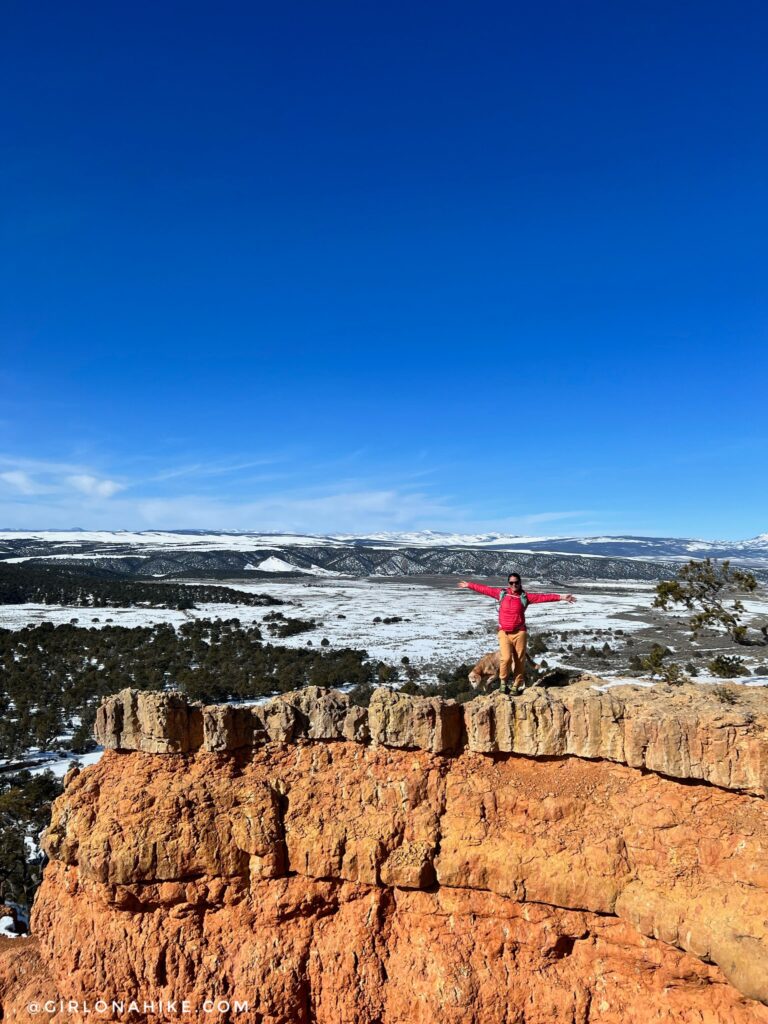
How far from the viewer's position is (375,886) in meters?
6.66

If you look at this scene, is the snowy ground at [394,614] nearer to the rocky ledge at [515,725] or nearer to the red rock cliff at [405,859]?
the red rock cliff at [405,859]

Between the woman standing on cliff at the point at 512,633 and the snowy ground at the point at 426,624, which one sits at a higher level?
the woman standing on cliff at the point at 512,633

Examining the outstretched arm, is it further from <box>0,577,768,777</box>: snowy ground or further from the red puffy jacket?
<box>0,577,768,777</box>: snowy ground

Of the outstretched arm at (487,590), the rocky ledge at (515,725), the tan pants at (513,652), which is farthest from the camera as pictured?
the outstretched arm at (487,590)

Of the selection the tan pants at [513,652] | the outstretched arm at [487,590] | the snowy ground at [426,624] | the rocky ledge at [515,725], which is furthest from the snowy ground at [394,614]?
the rocky ledge at [515,725]

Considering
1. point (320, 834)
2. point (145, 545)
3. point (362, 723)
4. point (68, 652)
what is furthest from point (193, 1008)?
point (145, 545)

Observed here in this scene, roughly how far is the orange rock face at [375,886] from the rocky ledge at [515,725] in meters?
0.19

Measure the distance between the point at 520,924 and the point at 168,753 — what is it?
4260mm

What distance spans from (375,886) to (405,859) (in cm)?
52

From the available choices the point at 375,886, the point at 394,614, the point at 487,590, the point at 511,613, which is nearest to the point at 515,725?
the point at 511,613

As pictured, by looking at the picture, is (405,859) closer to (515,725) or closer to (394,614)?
(515,725)

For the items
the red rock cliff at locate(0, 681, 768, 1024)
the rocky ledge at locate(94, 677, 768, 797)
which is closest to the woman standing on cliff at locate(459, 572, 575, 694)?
the rocky ledge at locate(94, 677, 768, 797)

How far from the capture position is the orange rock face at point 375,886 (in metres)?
6.06

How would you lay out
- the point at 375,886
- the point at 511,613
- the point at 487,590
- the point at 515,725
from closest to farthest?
the point at 515,725, the point at 375,886, the point at 511,613, the point at 487,590
